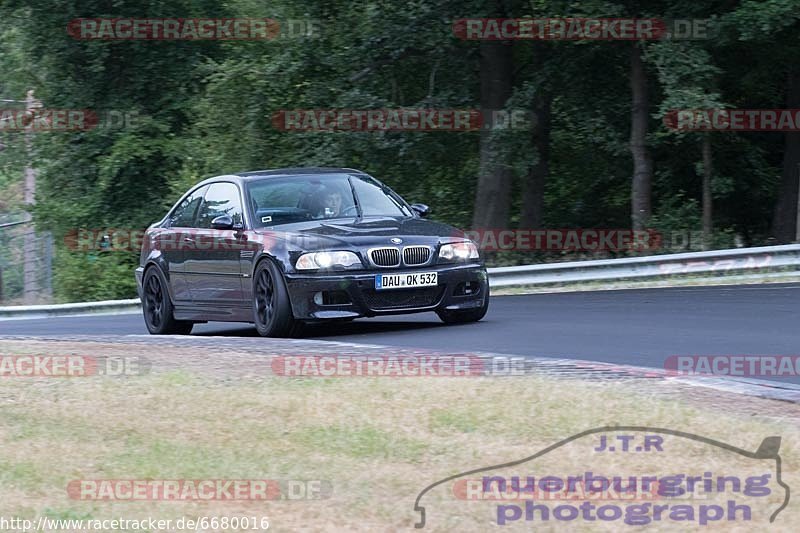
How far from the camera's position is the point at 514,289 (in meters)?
20.6

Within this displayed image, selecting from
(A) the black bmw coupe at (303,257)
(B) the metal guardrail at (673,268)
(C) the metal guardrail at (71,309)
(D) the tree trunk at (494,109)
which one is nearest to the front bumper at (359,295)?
(A) the black bmw coupe at (303,257)

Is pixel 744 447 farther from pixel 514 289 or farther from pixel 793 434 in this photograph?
pixel 514 289

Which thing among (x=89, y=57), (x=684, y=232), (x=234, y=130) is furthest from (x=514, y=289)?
(x=89, y=57)

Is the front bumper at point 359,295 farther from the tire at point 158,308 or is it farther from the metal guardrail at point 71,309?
the metal guardrail at point 71,309

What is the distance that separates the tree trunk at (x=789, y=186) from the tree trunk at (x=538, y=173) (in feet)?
14.9

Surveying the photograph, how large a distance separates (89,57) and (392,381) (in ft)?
89.8

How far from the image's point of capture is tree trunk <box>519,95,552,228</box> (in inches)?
1113

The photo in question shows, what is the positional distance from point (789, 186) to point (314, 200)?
14.9 meters

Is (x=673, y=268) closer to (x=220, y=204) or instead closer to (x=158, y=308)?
(x=158, y=308)

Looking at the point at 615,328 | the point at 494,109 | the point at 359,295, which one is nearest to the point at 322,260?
the point at 359,295

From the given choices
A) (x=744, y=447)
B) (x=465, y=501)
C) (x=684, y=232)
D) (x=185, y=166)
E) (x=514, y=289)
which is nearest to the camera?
(x=465, y=501)

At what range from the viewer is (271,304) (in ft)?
40.8

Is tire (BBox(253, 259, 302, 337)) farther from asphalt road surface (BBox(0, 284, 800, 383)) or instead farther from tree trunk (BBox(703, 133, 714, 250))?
tree trunk (BBox(703, 133, 714, 250))

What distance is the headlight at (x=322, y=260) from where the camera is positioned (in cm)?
1209
